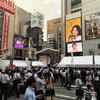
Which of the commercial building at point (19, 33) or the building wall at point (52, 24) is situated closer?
the commercial building at point (19, 33)

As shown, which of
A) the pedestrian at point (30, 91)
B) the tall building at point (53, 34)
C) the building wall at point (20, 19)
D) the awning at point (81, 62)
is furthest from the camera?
the tall building at point (53, 34)

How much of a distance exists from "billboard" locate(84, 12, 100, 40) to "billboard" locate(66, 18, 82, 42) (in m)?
2.06

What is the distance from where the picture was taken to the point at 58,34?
109250mm

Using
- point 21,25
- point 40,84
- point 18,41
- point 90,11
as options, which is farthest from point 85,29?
point 21,25

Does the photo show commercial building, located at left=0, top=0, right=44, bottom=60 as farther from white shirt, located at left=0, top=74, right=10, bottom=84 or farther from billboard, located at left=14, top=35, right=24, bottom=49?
white shirt, located at left=0, top=74, right=10, bottom=84

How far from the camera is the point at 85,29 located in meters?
45.5

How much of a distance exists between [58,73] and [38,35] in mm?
63945

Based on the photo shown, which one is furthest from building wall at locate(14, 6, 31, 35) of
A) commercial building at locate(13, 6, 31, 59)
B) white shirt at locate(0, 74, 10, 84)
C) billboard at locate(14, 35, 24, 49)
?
white shirt at locate(0, 74, 10, 84)

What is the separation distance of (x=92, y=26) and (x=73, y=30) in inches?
216

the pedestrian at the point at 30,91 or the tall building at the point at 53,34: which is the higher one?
the tall building at the point at 53,34

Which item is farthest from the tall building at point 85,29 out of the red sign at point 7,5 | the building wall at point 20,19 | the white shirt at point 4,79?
the white shirt at point 4,79

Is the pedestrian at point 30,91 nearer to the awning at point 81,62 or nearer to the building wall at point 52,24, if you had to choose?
the awning at point 81,62

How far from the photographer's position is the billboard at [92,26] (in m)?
42.8

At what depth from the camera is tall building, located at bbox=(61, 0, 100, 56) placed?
43938 mm
